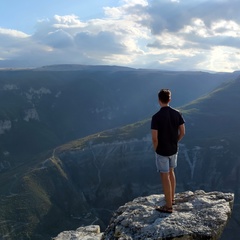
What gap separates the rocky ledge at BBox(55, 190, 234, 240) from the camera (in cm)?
1501

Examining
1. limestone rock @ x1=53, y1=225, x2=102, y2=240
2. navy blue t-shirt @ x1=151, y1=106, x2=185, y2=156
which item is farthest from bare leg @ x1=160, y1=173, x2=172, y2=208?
limestone rock @ x1=53, y1=225, x2=102, y2=240

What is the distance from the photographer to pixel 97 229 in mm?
27828

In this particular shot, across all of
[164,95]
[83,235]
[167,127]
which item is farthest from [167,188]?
[83,235]

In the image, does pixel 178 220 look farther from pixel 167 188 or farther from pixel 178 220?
pixel 167 188

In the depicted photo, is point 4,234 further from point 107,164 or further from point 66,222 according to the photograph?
point 107,164

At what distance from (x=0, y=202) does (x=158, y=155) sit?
140877mm

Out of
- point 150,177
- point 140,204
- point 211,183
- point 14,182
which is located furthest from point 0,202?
point 140,204

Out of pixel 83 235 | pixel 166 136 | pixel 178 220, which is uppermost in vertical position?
pixel 166 136

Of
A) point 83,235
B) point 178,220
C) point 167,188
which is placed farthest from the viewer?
point 83,235

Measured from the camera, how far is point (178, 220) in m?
15.7

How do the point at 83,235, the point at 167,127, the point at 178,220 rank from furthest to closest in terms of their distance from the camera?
the point at 83,235
the point at 167,127
the point at 178,220

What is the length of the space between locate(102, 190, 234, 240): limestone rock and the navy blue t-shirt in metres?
2.87

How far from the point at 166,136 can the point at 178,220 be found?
378 centimetres

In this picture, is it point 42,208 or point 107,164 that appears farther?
point 107,164
